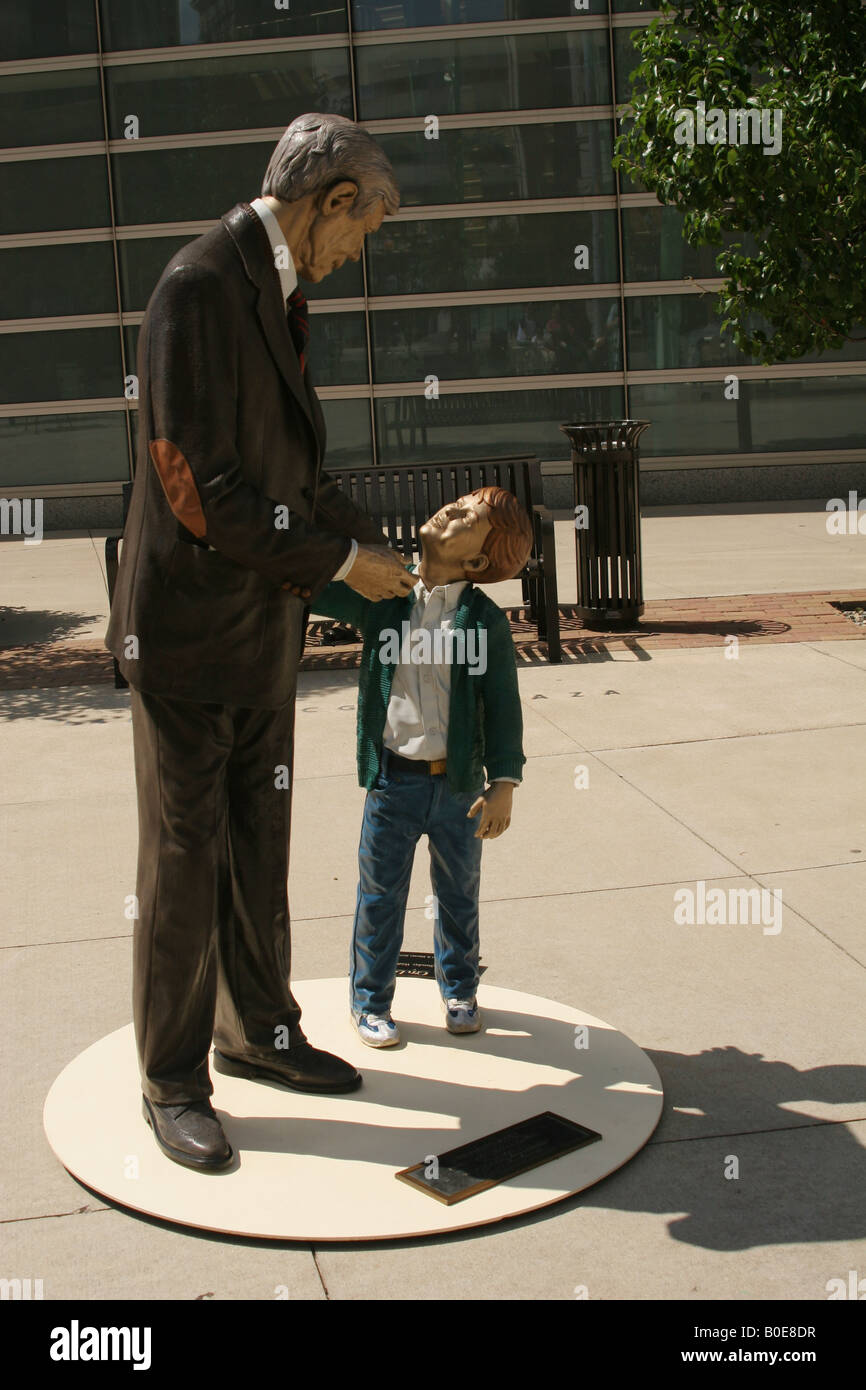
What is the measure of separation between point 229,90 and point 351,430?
3.85 meters

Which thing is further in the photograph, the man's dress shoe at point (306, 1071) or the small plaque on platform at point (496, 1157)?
the man's dress shoe at point (306, 1071)

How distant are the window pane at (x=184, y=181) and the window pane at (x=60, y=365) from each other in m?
1.36

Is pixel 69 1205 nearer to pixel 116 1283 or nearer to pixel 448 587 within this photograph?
pixel 116 1283

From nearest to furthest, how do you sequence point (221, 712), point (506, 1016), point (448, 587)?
point (221, 712) → point (448, 587) → point (506, 1016)

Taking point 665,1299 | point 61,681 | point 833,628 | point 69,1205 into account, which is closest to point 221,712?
point 69,1205

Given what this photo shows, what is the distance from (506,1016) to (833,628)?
5.95 m

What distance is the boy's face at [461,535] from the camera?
359 centimetres

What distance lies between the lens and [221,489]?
308cm

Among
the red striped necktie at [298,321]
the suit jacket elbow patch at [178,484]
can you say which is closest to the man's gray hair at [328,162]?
the red striped necktie at [298,321]

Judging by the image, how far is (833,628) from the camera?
938 centimetres

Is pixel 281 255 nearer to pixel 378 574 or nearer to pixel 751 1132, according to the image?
pixel 378 574

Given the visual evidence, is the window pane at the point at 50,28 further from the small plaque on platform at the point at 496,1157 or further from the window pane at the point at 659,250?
the small plaque on platform at the point at 496,1157

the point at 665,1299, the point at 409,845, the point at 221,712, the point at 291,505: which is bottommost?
the point at 665,1299

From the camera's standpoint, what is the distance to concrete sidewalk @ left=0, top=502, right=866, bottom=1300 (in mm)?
2955
